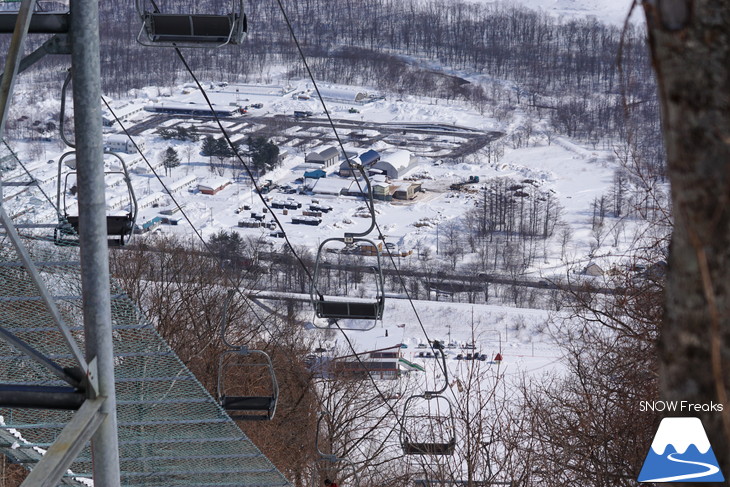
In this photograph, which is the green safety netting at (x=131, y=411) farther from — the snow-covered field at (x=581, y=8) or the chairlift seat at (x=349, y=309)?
the snow-covered field at (x=581, y=8)

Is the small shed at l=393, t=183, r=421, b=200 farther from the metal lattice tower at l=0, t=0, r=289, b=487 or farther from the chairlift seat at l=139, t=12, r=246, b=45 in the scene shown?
the chairlift seat at l=139, t=12, r=246, b=45

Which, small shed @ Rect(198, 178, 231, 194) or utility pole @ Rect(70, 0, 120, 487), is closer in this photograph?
utility pole @ Rect(70, 0, 120, 487)

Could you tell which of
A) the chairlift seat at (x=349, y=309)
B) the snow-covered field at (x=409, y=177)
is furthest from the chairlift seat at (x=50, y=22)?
the snow-covered field at (x=409, y=177)

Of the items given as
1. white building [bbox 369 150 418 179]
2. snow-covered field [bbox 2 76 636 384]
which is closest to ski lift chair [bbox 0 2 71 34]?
snow-covered field [bbox 2 76 636 384]

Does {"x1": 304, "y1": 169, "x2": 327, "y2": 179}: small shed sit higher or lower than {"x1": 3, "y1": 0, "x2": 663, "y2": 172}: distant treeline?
lower

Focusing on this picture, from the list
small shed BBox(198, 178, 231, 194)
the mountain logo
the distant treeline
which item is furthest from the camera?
the distant treeline

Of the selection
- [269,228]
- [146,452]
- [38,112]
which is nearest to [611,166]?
[269,228]
